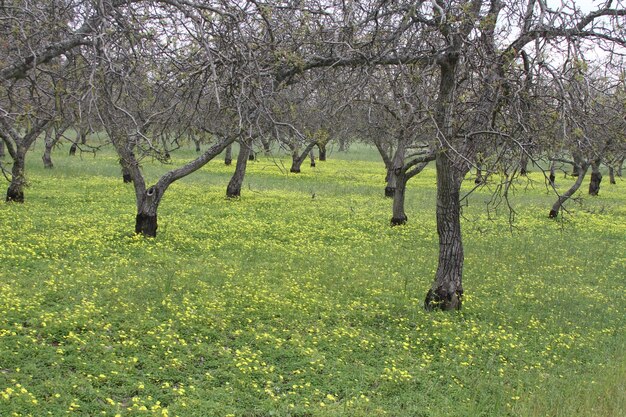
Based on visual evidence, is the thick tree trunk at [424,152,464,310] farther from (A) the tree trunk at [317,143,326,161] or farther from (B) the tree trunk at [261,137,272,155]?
(A) the tree trunk at [317,143,326,161]

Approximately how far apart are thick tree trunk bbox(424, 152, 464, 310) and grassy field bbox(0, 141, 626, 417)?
0.30 meters

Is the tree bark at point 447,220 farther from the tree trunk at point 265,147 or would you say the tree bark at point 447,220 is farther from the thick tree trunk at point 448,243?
the tree trunk at point 265,147

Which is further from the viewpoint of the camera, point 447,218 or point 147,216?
point 147,216

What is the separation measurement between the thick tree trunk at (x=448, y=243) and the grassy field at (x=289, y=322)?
305 millimetres

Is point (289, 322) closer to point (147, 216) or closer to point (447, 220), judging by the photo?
point (447, 220)

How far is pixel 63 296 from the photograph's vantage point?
28.8 ft

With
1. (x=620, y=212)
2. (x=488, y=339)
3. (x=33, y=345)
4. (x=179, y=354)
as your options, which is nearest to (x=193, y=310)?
(x=179, y=354)

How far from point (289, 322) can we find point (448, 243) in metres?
3.01

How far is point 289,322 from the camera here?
8672 mm

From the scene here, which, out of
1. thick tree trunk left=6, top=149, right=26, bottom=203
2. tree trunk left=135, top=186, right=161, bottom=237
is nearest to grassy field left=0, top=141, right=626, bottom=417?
tree trunk left=135, top=186, right=161, bottom=237

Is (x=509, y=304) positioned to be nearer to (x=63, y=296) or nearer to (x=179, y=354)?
(x=179, y=354)

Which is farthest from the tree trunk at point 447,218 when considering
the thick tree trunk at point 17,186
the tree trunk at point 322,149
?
the thick tree trunk at point 17,186

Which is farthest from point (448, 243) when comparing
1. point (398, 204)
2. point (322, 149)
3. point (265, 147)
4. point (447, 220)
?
point (322, 149)

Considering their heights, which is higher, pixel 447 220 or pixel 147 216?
pixel 447 220
